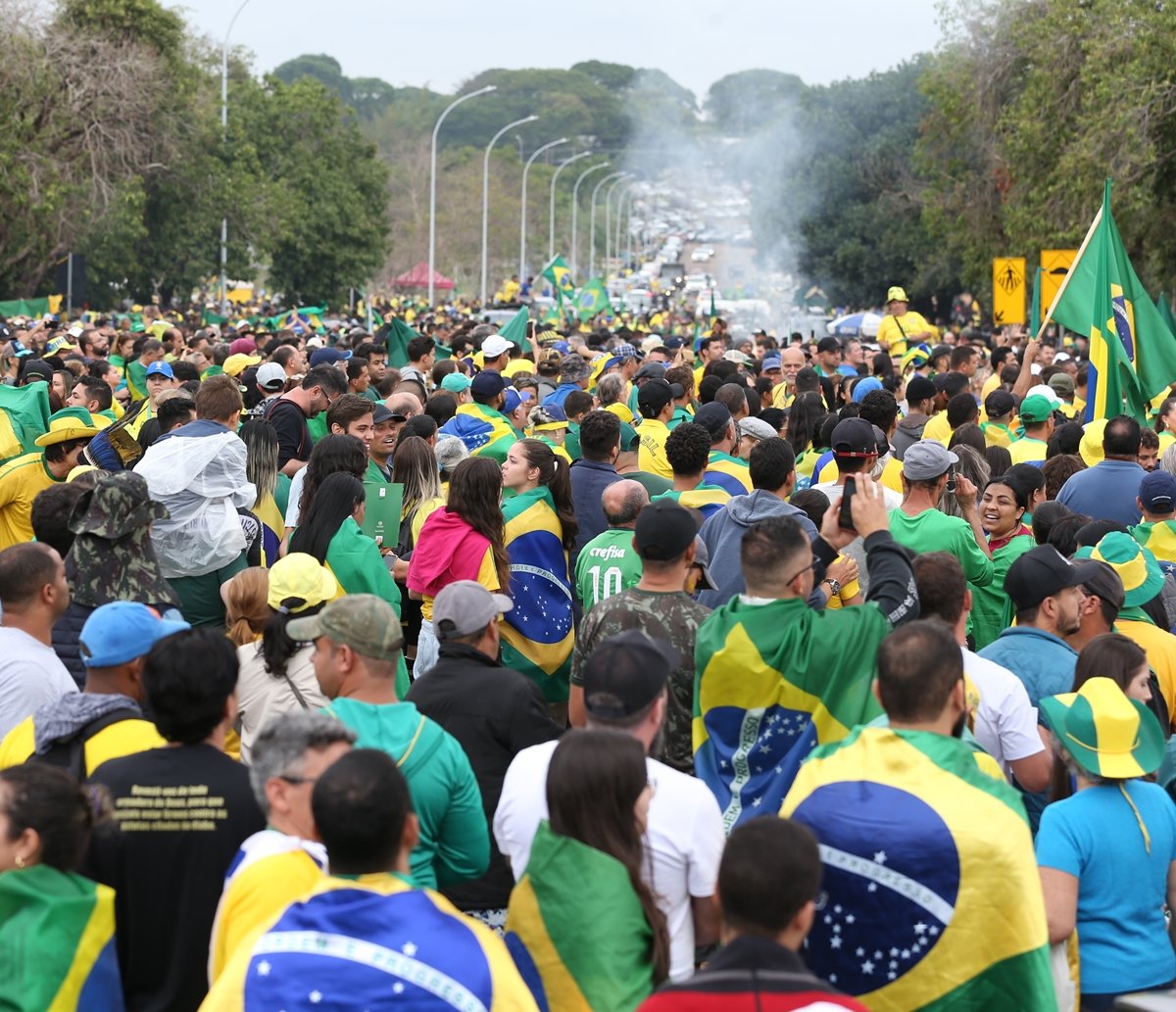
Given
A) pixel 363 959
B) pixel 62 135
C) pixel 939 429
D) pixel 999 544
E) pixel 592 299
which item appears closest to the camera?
pixel 363 959

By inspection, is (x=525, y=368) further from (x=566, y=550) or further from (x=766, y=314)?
(x=766, y=314)

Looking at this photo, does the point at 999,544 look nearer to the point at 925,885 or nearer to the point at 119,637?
the point at 925,885

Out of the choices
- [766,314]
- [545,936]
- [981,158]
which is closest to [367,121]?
[766,314]

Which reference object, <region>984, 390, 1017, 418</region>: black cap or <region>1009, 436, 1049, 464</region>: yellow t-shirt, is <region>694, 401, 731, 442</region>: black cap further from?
<region>984, 390, 1017, 418</region>: black cap


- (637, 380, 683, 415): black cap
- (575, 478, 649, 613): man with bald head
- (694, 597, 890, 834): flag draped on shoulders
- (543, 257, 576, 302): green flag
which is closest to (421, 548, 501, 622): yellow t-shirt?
(575, 478, 649, 613): man with bald head

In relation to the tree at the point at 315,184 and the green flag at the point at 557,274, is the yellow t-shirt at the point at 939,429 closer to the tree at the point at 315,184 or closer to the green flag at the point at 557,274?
the green flag at the point at 557,274

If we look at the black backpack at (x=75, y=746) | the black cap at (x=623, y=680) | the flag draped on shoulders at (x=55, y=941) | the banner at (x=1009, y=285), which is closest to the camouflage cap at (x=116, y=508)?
the black backpack at (x=75, y=746)

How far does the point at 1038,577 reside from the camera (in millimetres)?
5926

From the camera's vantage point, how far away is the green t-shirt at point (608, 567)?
6660mm

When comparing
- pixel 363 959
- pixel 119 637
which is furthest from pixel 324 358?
pixel 363 959

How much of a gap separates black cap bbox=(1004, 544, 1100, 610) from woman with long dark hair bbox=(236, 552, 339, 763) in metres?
2.39

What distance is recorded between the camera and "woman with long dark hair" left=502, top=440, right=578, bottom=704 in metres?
7.45

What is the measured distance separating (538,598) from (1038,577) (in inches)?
93.4

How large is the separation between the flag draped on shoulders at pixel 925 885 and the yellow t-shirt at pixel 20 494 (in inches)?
219
